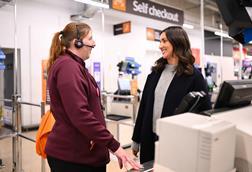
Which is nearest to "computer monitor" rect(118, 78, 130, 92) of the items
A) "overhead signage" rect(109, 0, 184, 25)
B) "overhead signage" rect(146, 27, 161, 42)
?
"overhead signage" rect(109, 0, 184, 25)

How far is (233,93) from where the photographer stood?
1.09 meters

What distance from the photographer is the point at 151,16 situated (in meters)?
6.04

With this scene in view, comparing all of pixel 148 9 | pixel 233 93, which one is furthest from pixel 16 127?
pixel 148 9

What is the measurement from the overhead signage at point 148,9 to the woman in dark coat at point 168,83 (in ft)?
13.2

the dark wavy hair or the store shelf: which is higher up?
the dark wavy hair

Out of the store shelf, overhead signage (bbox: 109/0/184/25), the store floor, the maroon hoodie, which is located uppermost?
overhead signage (bbox: 109/0/184/25)

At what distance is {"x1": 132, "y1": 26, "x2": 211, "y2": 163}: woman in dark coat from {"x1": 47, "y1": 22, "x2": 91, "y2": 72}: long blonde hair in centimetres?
54

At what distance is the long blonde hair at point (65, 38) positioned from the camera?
5.08 ft

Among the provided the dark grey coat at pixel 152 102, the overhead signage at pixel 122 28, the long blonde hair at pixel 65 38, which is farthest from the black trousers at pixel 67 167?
the overhead signage at pixel 122 28

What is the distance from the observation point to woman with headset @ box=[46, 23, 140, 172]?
132 cm

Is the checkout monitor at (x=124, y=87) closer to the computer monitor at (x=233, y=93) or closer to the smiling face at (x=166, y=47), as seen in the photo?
the smiling face at (x=166, y=47)

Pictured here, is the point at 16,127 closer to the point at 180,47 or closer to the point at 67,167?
the point at 67,167

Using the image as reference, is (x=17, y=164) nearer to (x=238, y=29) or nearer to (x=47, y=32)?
(x=238, y=29)

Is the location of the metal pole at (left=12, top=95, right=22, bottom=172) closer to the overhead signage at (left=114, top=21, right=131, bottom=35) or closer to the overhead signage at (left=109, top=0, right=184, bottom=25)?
the overhead signage at (left=109, top=0, right=184, bottom=25)
